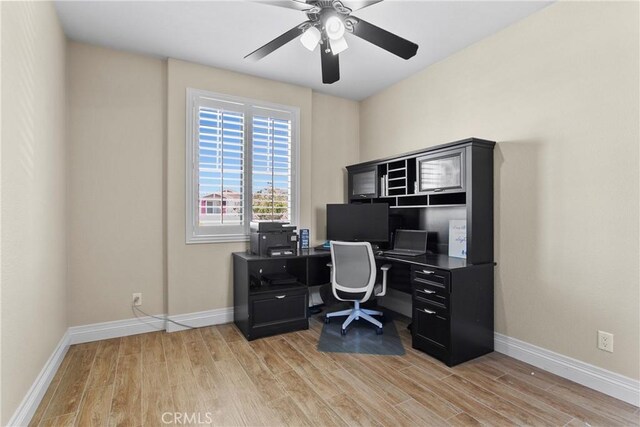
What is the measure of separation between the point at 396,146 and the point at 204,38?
2.38m

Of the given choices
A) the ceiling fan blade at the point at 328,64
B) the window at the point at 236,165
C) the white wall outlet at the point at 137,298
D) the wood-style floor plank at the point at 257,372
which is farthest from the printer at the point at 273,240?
the ceiling fan blade at the point at 328,64

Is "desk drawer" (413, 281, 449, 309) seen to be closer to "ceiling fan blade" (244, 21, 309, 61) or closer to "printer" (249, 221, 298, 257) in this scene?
"printer" (249, 221, 298, 257)

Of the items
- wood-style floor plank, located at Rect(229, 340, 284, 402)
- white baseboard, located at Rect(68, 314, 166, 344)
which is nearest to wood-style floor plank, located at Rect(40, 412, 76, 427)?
wood-style floor plank, located at Rect(229, 340, 284, 402)

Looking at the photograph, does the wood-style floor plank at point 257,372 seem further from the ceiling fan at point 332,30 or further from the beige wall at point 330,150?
the ceiling fan at point 332,30

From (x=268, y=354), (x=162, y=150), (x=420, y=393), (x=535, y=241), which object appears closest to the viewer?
(x=420, y=393)

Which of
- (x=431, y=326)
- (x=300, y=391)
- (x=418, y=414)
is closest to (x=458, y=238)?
(x=431, y=326)

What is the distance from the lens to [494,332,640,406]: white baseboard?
81.1 inches

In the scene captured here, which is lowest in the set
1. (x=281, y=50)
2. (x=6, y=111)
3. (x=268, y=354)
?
(x=268, y=354)

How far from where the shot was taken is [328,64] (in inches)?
93.2

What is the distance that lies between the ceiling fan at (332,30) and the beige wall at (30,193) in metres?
1.39

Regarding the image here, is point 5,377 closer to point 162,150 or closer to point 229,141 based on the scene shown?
point 162,150

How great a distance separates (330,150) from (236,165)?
1.37 m

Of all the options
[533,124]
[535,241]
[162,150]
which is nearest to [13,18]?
[162,150]

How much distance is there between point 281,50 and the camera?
3.12 m
